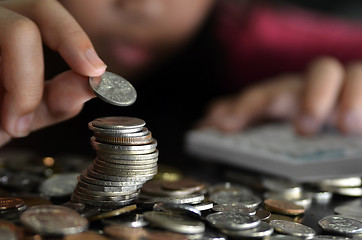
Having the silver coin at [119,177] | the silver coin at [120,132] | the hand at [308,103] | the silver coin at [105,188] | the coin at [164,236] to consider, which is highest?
the hand at [308,103]

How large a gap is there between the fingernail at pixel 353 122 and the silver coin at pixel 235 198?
1.27 feet

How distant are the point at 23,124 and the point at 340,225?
404mm

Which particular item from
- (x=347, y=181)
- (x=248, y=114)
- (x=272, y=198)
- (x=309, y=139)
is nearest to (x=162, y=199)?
(x=272, y=198)

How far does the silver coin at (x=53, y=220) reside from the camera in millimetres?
354

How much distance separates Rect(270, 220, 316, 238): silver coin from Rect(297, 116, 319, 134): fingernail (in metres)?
0.42

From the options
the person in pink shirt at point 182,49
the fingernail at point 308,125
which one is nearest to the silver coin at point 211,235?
the person in pink shirt at point 182,49

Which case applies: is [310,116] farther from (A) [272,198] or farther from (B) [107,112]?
(B) [107,112]

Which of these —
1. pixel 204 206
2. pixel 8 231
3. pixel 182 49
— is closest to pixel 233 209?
pixel 204 206

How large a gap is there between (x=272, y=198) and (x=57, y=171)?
34cm

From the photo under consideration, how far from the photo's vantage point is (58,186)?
1.77 ft

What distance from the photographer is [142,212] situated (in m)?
0.44

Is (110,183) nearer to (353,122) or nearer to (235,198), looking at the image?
(235,198)

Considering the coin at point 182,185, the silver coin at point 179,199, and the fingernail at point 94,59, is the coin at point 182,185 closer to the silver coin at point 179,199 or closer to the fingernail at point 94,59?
the silver coin at point 179,199

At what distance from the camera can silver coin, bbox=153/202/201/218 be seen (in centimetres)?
42
